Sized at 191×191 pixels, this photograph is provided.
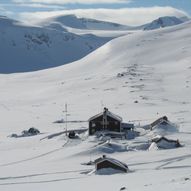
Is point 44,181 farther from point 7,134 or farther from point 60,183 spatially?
point 7,134

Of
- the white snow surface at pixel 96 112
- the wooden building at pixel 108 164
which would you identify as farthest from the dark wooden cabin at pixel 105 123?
the wooden building at pixel 108 164

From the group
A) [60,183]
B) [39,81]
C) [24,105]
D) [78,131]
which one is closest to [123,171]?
[60,183]

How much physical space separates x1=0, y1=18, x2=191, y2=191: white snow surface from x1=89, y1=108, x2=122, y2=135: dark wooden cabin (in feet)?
5.50

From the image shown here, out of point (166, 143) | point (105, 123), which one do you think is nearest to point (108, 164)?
point (166, 143)

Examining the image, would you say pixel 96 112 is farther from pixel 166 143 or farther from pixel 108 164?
pixel 108 164

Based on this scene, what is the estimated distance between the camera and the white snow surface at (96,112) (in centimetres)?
4225

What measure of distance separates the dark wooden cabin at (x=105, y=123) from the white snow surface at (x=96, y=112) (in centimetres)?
168

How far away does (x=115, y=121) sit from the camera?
230ft

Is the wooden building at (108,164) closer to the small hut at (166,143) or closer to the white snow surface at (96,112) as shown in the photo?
the white snow surface at (96,112)

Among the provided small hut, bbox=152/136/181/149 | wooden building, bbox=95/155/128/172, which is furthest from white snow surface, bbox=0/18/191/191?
small hut, bbox=152/136/181/149

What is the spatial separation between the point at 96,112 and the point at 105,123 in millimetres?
27334

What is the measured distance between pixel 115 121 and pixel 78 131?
6.49m

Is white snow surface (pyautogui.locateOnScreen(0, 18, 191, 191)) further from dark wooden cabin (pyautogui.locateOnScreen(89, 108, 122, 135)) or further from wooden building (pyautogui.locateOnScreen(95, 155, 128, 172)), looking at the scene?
dark wooden cabin (pyautogui.locateOnScreen(89, 108, 122, 135))

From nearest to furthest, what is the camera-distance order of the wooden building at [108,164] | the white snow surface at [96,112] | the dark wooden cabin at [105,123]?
1. the white snow surface at [96,112]
2. the wooden building at [108,164]
3. the dark wooden cabin at [105,123]
